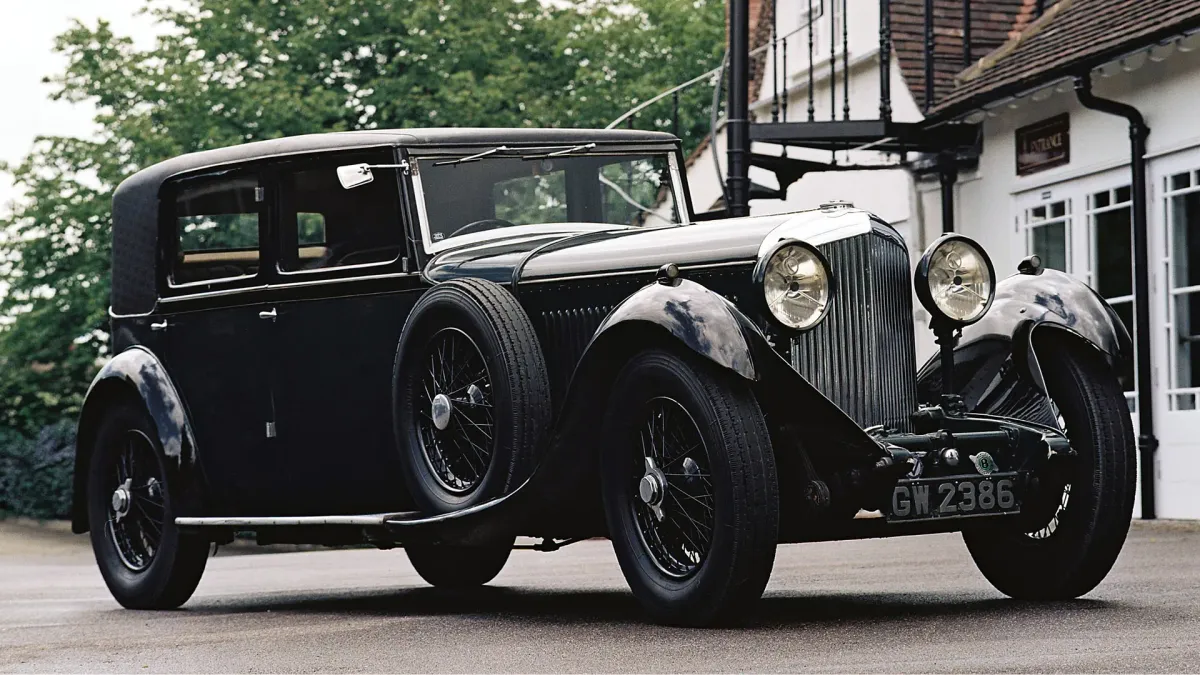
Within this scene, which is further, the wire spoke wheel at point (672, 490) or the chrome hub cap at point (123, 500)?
the chrome hub cap at point (123, 500)

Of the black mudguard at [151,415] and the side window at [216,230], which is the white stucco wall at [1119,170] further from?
the black mudguard at [151,415]

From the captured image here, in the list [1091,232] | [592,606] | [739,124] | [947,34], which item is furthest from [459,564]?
[947,34]

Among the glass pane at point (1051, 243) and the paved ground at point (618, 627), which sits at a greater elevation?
the glass pane at point (1051, 243)

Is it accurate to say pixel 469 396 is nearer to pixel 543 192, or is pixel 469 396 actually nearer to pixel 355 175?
pixel 355 175

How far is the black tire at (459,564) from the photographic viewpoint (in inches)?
354

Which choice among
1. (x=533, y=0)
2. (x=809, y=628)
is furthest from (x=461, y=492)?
(x=533, y=0)

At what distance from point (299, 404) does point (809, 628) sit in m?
2.71

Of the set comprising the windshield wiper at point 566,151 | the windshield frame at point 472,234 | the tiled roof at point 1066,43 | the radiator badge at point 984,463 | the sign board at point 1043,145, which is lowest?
the radiator badge at point 984,463

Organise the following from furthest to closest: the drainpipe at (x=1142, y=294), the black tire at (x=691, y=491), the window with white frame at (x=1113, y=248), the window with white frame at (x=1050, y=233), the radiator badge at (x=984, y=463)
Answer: the window with white frame at (x=1050, y=233)
the window with white frame at (x=1113, y=248)
the drainpipe at (x=1142, y=294)
the radiator badge at (x=984, y=463)
the black tire at (x=691, y=491)

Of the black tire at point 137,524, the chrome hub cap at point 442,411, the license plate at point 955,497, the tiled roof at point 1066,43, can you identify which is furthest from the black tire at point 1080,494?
the tiled roof at point 1066,43

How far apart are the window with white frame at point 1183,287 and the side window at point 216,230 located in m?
7.80

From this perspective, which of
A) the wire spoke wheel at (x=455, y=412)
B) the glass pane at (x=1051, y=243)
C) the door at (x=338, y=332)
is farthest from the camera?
the glass pane at (x=1051, y=243)

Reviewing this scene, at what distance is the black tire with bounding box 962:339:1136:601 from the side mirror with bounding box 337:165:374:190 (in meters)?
2.87

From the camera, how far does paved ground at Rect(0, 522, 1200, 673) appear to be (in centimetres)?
524
